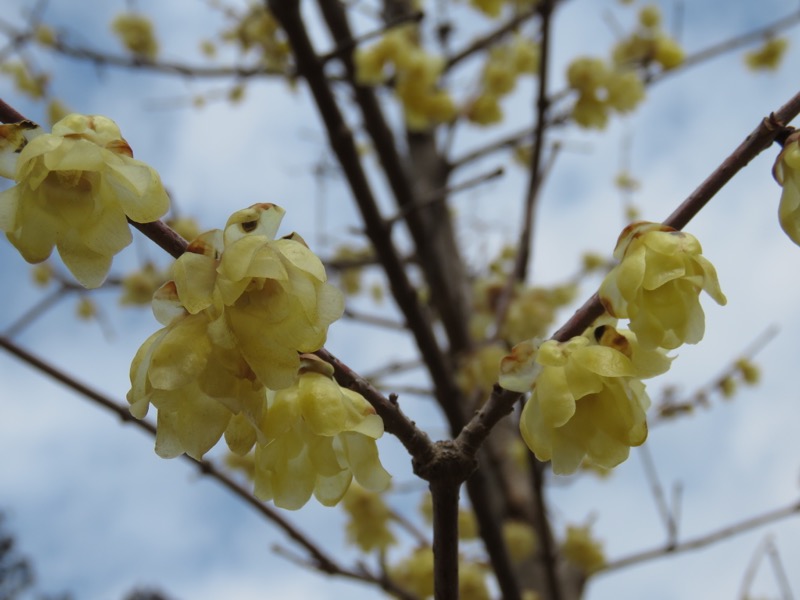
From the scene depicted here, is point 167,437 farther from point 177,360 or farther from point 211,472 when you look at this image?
point 211,472

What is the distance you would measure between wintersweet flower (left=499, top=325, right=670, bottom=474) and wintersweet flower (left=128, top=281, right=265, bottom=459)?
0.85 ft

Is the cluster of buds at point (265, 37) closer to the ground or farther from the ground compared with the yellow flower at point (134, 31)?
closer to the ground

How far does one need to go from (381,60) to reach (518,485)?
2016 millimetres

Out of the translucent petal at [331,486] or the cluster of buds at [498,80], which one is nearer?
the translucent petal at [331,486]

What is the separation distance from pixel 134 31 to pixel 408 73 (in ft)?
7.66

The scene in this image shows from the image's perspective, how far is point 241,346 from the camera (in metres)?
0.57

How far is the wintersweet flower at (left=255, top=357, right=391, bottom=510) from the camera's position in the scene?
66 cm

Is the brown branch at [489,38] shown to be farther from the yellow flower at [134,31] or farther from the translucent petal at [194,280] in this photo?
the translucent petal at [194,280]

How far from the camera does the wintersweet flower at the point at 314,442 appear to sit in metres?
0.66

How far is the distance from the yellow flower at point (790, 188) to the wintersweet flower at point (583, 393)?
0.56 ft

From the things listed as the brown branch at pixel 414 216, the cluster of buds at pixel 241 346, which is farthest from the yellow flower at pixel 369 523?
the cluster of buds at pixel 241 346

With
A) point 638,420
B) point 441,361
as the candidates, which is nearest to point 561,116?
point 441,361

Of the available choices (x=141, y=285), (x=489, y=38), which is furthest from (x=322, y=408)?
(x=489, y=38)

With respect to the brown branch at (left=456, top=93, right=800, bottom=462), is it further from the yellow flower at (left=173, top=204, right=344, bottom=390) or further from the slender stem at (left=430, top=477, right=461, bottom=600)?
the yellow flower at (left=173, top=204, right=344, bottom=390)
